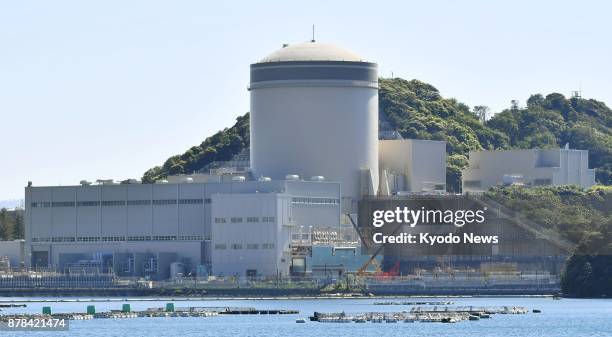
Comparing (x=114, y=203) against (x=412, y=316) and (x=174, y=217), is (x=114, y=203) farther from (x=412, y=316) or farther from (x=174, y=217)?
(x=412, y=316)

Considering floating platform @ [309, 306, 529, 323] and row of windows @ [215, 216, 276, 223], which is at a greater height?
row of windows @ [215, 216, 276, 223]

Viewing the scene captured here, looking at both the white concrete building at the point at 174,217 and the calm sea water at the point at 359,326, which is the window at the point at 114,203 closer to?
the white concrete building at the point at 174,217

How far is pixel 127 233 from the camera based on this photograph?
198375mm

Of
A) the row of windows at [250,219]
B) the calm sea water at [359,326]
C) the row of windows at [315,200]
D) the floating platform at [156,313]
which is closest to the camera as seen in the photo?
the calm sea water at [359,326]

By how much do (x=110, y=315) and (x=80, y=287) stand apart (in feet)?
151

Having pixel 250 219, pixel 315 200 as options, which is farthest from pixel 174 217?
pixel 315 200

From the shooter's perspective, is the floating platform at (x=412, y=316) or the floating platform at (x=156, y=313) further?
the floating platform at (x=156, y=313)

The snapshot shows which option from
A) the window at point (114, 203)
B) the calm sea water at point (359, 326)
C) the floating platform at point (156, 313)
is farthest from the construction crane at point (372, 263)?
the floating platform at point (156, 313)

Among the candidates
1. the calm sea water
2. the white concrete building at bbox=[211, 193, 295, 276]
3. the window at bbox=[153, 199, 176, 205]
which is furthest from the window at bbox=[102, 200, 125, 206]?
the calm sea water

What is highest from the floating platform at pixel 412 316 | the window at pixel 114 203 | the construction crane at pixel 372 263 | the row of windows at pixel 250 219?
the window at pixel 114 203

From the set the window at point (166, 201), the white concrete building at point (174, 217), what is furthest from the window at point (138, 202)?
the window at point (166, 201)

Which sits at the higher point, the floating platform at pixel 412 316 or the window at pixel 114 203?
the window at pixel 114 203

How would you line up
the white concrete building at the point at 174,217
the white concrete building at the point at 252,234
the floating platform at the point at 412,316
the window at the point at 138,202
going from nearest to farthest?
the floating platform at the point at 412,316 → the white concrete building at the point at 252,234 → the white concrete building at the point at 174,217 → the window at the point at 138,202

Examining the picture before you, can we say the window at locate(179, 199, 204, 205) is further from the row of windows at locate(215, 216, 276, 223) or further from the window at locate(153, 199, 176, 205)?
the row of windows at locate(215, 216, 276, 223)
